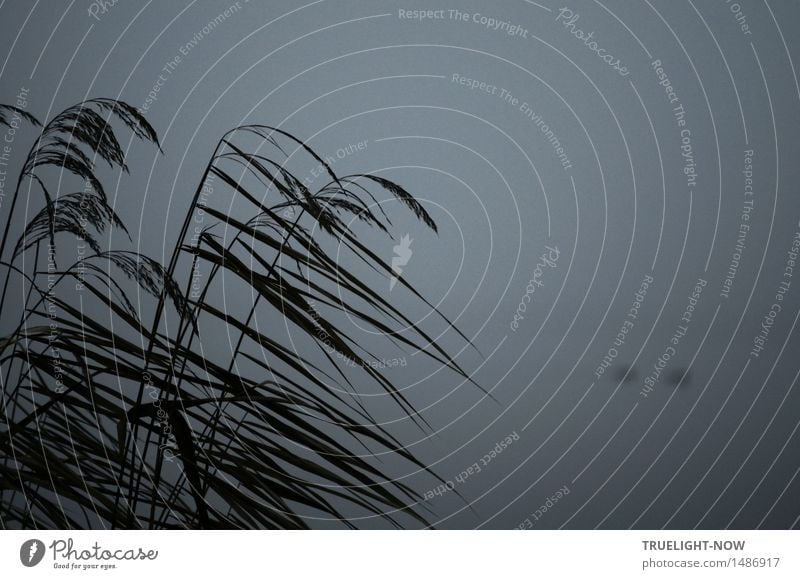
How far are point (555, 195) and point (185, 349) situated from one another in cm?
64

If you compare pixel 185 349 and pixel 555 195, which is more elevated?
pixel 555 195

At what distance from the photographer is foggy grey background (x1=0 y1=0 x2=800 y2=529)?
3.17ft

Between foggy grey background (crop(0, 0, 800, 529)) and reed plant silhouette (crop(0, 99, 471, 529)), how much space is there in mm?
66

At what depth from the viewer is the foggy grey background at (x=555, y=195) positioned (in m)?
0.97

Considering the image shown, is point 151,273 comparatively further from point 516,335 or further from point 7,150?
point 516,335

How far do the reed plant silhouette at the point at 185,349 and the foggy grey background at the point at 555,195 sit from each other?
66 millimetres

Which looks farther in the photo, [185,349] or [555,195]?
[555,195]

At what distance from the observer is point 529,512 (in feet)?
3.17

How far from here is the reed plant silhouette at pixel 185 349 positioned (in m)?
0.58

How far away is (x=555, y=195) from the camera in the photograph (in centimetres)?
103

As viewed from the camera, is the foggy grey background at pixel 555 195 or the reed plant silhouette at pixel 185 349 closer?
the reed plant silhouette at pixel 185 349
